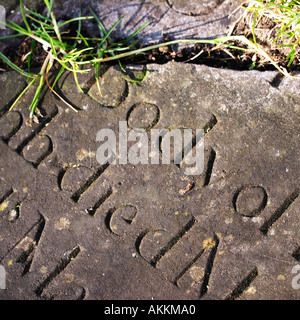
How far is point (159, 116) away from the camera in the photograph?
6.62 ft

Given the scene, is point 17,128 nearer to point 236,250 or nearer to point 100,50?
point 100,50

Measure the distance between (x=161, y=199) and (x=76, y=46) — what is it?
0.96 meters

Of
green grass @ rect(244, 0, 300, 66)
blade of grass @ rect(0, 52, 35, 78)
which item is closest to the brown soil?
green grass @ rect(244, 0, 300, 66)

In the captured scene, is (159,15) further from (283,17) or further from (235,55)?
(283,17)

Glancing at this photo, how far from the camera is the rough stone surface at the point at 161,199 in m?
1.90

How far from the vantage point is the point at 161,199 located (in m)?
1.96

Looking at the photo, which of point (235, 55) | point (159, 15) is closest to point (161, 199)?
point (235, 55)

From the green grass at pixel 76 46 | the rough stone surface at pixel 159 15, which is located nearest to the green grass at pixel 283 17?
the green grass at pixel 76 46

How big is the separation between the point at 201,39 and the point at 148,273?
126 centimetres

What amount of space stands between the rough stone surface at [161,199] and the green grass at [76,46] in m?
0.10

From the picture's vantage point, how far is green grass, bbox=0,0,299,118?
2068 millimetres

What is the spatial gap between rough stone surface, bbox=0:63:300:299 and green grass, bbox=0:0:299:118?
0.34 ft

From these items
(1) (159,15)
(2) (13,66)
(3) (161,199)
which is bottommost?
(3) (161,199)

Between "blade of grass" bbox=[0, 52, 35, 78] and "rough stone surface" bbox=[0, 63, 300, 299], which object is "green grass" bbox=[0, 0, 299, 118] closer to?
"blade of grass" bbox=[0, 52, 35, 78]
